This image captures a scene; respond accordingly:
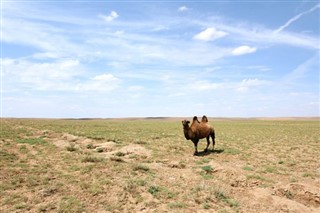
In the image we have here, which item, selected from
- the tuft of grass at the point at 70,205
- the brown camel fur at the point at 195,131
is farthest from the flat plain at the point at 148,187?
the brown camel fur at the point at 195,131

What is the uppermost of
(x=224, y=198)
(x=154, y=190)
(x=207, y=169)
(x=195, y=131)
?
(x=195, y=131)

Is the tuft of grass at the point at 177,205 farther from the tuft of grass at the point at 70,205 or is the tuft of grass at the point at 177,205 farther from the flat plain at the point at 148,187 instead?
the tuft of grass at the point at 70,205

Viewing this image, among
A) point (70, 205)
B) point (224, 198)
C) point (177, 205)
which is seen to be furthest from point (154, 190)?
point (70, 205)

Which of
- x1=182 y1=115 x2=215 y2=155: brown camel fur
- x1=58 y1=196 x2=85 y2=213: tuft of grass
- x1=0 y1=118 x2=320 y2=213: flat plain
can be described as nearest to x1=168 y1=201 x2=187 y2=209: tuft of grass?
x1=0 y1=118 x2=320 y2=213: flat plain

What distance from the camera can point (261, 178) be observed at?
1206cm

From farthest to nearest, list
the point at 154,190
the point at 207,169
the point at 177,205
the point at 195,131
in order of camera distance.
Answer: the point at 195,131 → the point at 207,169 → the point at 154,190 → the point at 177,205

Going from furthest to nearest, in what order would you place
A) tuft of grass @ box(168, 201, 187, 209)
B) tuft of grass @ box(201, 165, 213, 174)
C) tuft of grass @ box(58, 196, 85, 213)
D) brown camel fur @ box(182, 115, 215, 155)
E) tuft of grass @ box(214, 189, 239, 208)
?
brown camel fur @ box(182, 115, 215, 155), tuft of grass @ box(201, 165, 213, 174), tuft of grass @ box(214, 189, 239, 208), tuft of grass @ box(168, 201, 187, 209), tuft of grass @ box(58, 196, 85, 213)

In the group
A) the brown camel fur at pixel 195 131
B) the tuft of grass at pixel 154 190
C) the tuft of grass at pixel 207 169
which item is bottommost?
the tuft of grass at pixel 154 190

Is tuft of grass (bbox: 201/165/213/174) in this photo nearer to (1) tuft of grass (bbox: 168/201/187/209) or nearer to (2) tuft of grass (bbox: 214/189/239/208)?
(2) tuft of grass (bbox: 214/189/239/208)

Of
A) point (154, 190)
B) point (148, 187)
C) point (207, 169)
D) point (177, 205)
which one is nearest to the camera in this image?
point (177, 205)

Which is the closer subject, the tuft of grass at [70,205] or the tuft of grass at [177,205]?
the tuft of grass at [70,205]

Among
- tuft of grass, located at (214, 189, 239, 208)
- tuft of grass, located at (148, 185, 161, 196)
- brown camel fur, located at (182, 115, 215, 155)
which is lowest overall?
tuft of grass, located at (214, 189, 239, 208)

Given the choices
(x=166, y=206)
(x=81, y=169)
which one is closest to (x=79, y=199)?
(x=166, y=206)

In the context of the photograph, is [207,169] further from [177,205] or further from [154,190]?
[177,205]
